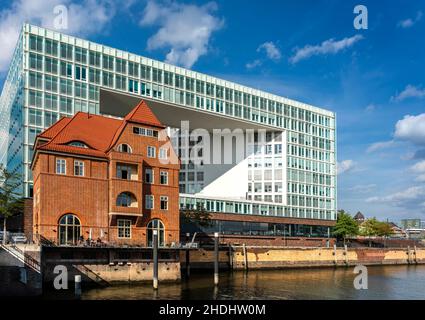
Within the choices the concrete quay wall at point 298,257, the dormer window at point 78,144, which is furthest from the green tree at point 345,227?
the dormer window at point 78,144

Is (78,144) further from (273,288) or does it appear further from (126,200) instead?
(273,288)

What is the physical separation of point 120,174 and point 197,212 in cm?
3736

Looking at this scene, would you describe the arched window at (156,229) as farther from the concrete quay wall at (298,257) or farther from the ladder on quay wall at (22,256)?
the ladder on quay wall at (22,256)

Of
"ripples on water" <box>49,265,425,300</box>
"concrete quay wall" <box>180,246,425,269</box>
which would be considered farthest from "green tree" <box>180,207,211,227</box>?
"ripples on water" <box>49,265,425,300</box>

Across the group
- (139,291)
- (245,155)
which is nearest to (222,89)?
(245,155)

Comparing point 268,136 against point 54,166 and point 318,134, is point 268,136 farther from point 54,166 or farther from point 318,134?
point 54,166

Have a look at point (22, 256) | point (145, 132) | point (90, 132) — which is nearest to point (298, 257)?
point (145, 132)

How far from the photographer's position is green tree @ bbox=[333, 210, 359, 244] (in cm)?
13975

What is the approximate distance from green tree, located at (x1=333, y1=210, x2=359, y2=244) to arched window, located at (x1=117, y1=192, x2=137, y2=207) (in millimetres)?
85695

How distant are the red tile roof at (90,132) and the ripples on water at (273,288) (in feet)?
55.1

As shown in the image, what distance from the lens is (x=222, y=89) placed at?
405 feet

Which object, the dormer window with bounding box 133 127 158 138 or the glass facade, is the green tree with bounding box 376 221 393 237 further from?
the dormer window with bounding box 133 127 158 138

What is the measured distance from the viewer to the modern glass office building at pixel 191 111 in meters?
94.6
